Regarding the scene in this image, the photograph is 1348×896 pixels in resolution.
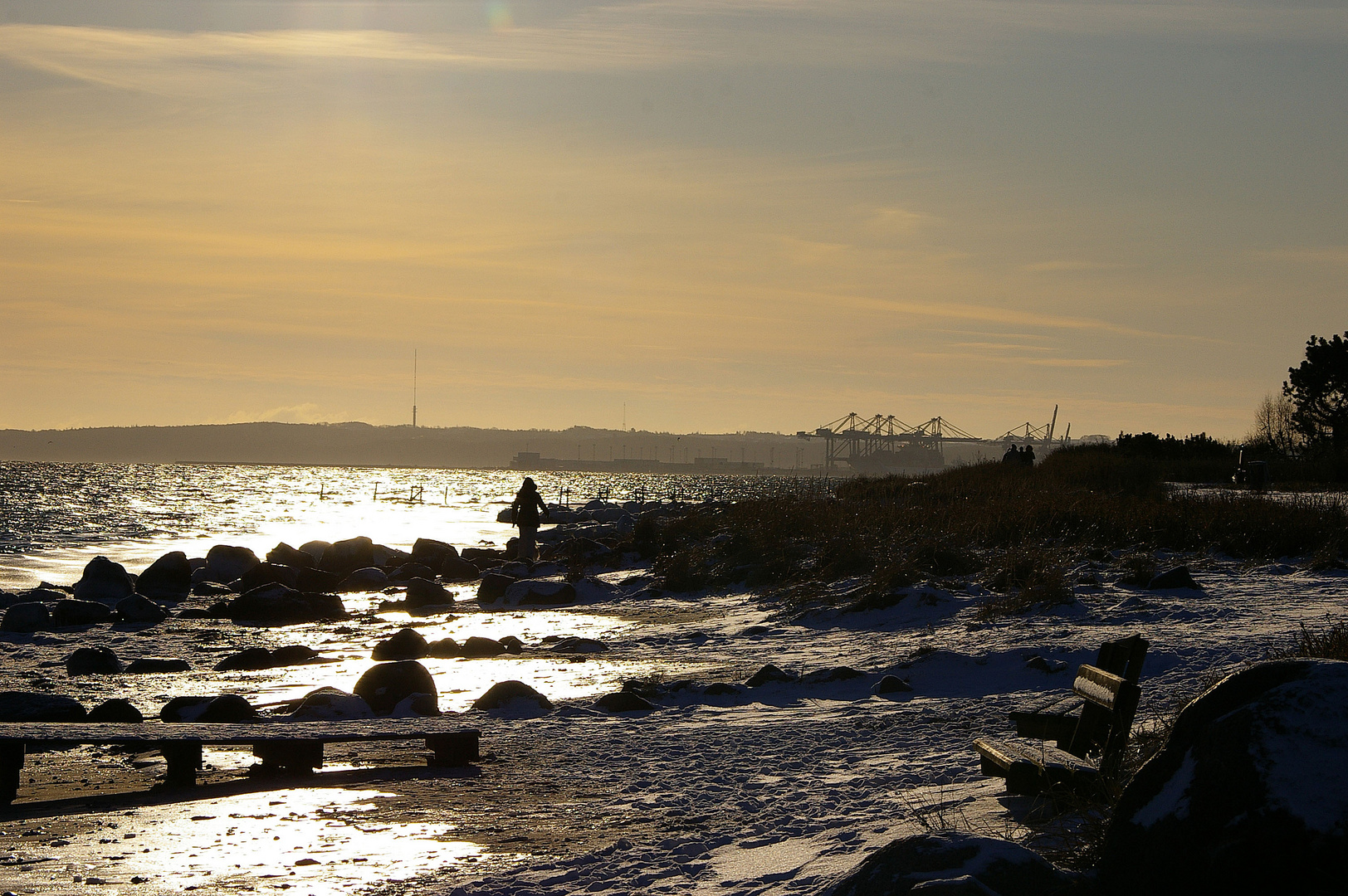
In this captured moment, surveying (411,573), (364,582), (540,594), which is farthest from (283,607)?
(411,573)

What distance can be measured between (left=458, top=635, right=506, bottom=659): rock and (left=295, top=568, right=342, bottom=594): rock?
32.7ft

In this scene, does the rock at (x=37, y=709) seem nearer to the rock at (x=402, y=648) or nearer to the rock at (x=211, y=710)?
the rock at (x=211, y=710)

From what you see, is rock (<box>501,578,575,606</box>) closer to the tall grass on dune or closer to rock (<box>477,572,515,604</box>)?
rock (<box>477,572,515,604</box>)

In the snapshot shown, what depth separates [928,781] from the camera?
22.9ft

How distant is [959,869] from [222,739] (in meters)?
5.77

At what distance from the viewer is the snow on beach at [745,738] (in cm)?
599

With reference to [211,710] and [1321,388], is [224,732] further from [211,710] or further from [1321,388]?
[1321,388]

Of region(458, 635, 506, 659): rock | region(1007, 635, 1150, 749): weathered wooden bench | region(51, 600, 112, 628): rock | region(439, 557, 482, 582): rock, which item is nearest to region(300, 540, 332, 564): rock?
region(439, 557, 482, 582): rock

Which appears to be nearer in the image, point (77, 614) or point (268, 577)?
point (77, 614)

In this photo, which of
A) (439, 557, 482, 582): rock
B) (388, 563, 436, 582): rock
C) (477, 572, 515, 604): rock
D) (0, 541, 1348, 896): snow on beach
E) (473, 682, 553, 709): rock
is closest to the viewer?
(0, 541, 1348, 896): snow on beach

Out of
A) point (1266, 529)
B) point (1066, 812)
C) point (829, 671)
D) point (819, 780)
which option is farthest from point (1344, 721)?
point (1266, 529)

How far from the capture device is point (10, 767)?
25.1 ft

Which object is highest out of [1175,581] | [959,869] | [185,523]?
[1175,581]

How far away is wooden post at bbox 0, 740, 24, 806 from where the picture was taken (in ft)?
25.0
